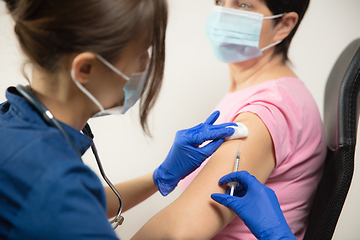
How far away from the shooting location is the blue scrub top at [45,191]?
1.82 ft

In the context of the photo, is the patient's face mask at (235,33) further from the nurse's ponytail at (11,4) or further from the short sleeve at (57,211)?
the short sleeve at (57,211)

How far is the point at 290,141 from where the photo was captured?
104cm

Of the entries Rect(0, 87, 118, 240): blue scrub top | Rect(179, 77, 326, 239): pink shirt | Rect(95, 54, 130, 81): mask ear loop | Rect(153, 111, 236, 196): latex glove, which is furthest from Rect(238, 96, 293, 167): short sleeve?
Rect(0, 87, 118, 240): blue scrub top

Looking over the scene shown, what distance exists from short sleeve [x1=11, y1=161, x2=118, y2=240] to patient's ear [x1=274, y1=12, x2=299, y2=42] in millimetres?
1089

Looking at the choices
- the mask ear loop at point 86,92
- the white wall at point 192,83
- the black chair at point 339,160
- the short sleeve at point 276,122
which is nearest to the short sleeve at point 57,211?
the mask ear loop at point 86,92

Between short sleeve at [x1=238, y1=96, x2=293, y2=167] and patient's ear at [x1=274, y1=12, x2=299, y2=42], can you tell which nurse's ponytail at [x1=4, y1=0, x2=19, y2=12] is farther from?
patient's ear at [x1=274, y1=12, x2=299, y2=42]

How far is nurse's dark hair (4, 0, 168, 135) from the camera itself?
26.2 inches

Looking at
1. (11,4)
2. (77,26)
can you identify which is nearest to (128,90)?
(77,26)

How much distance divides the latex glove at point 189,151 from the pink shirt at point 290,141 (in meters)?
0.08

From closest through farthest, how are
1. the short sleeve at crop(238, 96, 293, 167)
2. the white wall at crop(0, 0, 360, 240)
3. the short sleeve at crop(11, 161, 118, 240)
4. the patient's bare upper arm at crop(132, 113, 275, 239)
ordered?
the short sleeve at crop(11, 161, 118, 240), the patient's bare upper arm at crop(132, 113, 275, 239), the short sleeve at crop(238, 96, 293, 167), the white wall at crop(0, 0, 360, 240)

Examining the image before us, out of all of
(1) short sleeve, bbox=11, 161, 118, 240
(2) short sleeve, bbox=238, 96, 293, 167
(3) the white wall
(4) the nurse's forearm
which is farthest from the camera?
(3) the white wall

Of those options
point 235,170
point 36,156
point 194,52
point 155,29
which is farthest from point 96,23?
point 194,52

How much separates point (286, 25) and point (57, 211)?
1176 mm

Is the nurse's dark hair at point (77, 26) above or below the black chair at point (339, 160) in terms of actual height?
above
